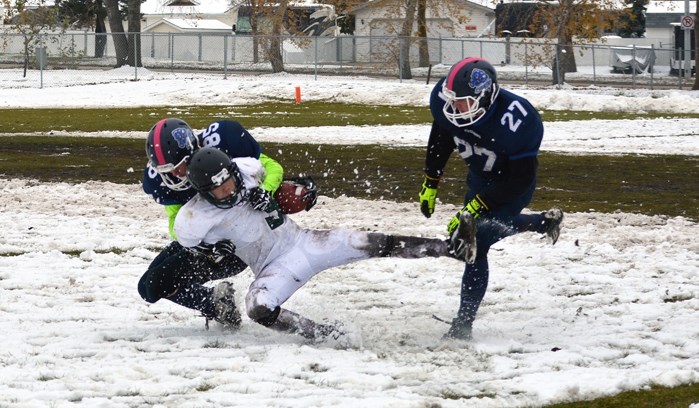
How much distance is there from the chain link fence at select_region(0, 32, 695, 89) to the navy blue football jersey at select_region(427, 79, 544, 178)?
1242 inches

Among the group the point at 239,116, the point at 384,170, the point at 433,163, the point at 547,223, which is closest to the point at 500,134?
the point at 433,163

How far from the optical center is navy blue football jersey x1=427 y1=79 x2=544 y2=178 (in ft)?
21.7

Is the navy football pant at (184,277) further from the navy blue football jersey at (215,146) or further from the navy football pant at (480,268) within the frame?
the navy football pant at (480,268)

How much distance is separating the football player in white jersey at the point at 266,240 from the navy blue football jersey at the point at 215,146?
182 mm

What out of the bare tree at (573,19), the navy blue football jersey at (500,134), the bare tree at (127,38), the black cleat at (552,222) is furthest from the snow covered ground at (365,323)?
the bare tree at (127,38)

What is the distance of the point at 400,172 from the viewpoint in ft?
48.3

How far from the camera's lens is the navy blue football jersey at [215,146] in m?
6.73

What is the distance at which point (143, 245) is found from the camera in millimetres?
9883

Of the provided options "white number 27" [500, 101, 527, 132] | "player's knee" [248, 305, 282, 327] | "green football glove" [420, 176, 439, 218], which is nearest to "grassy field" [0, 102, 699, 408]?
"green football glove" [420, 176, 439, 218]

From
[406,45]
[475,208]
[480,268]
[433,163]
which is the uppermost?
[406,45]

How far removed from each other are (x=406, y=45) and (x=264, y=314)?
33.2m

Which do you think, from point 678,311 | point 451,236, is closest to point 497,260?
point 678,311

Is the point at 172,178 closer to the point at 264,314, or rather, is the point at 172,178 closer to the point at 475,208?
the point at 264,314

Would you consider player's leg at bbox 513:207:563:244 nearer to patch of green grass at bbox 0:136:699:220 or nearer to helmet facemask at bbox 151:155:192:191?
helmet facemask at bbox 151:155:192:191
